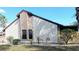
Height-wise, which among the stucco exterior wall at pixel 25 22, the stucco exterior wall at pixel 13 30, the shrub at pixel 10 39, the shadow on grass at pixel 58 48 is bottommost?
the shadow on grass at pixel 58 48

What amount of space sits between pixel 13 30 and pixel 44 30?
737mm

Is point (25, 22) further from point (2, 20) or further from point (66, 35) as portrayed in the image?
point (66, 35)

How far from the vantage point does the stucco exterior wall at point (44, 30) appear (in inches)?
350

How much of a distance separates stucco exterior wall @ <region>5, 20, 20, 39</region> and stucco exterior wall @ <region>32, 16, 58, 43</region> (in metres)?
0.40

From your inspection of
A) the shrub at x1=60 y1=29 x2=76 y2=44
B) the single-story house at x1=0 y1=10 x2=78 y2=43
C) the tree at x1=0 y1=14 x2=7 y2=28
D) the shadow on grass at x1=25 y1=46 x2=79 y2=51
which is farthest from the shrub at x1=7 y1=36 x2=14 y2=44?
the shrub at x1=60 y1=29 x2=76 y2=44

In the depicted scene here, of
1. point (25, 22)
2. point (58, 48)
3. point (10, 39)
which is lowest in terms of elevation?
point (58, 48)

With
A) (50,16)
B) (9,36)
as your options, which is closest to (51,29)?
(50,16)

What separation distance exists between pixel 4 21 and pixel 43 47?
43.7 inches

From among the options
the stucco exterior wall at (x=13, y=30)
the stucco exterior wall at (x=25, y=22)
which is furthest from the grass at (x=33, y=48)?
the stucco exterior wall at (x=25, y=22)

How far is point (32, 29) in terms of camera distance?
8945mm

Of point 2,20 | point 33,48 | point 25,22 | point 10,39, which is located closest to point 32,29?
point 25,22

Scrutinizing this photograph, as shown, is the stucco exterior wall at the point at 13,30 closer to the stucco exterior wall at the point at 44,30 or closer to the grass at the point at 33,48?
the grass at the point at 33,48

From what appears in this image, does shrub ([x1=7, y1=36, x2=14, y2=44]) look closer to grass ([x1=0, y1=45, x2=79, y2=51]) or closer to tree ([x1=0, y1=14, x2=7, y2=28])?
grass ([x1=0, y1=45, x2=79, y2=51])
